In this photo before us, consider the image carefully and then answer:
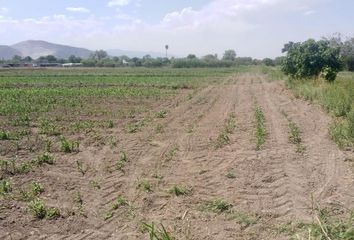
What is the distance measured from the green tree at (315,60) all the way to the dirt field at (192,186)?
13.9 metres

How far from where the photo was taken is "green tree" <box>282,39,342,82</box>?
83.9 ft

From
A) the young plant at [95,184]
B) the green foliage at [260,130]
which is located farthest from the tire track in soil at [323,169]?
the young plant at [95,184]

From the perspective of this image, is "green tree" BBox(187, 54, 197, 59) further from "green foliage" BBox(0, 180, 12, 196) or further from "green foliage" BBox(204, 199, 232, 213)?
"green foliage" BBox(204, 199, 232, 213)

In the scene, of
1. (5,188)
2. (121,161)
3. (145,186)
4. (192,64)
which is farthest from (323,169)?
(192,64)

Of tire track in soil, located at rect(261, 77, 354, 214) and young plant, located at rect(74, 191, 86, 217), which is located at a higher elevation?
tire track in soil, located at rect(261, 77, 354, 214)

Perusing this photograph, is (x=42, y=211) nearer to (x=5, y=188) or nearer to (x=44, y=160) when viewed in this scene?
→ (x=5, y=188)

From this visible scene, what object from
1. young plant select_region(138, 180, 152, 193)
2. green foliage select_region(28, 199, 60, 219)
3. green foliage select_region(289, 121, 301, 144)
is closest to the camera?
green foliage select_region(28, 199, 60, 219)

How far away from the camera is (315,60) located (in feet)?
86.8

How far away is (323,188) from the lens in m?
7.39

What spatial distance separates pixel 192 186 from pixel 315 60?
69.5ft

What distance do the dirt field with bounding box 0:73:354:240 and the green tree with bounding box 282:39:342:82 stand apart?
1389cm

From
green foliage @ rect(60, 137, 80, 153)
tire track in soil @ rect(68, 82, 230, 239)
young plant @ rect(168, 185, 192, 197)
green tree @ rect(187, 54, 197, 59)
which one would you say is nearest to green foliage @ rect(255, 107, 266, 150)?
tire track in soil @ rect(68, 82, 230, 239)

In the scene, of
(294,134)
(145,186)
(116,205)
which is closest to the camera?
(116,205)

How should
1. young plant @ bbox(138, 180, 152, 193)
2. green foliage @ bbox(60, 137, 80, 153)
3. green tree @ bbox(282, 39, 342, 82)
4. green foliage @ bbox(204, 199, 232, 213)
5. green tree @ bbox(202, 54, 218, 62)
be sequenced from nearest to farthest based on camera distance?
green foliage @ bbox(204, 199, 232, 213), young plant @ bbox(138, 180, 152, 193), green foliage @ bbox(60, 137, 80, 153), green tree @ bbox(282, 39, 342, 82), green tree @ bbox(202, 54, 218, 62)
